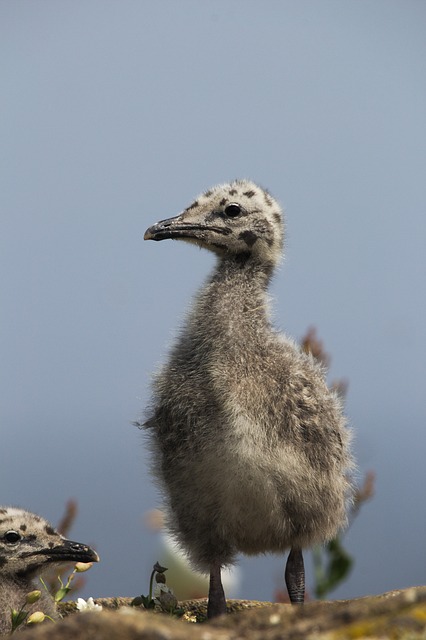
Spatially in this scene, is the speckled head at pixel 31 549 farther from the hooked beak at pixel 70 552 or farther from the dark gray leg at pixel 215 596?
the dark gray leg at pixel 215 596

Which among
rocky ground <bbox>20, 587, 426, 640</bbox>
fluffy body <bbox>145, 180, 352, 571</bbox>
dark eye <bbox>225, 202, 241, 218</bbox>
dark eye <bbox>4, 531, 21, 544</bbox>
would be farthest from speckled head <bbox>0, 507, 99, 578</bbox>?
rocky ground <bbox>20, 587, 426, 640</bbox>

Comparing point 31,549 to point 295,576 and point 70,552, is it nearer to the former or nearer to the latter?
point 70,552

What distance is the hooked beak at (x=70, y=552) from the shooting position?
19.0 ft

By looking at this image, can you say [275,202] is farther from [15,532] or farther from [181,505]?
[15,532]

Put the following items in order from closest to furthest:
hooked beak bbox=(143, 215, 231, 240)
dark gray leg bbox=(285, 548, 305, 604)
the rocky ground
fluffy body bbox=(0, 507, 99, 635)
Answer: the rocky ground
fluffy body bbox=(0, 507, 99, 635)
dark gray leg bbox=(285, 548, 305, 604)
hooked beak bbox=(143, 215, 231, 240)

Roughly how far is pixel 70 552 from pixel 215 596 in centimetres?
78

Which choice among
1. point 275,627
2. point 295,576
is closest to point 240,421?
point 295,576

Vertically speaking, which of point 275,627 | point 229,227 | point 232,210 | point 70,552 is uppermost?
point 232,210

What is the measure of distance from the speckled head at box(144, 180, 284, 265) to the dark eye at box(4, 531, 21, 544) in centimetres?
171

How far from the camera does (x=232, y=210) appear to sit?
20.2 ft

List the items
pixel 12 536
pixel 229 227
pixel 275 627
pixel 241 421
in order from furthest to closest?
1. pixel 229 227
2. pixel 12 536
3. pixel 241 421
4. pixel 275 627

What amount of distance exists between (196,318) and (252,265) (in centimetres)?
44

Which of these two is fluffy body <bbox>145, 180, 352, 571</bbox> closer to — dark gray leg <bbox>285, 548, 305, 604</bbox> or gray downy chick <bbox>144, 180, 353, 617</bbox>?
gray downy chick <bbox>144, 180, 353, 617</bbox>

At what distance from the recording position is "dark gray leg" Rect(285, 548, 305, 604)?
19.4ft
